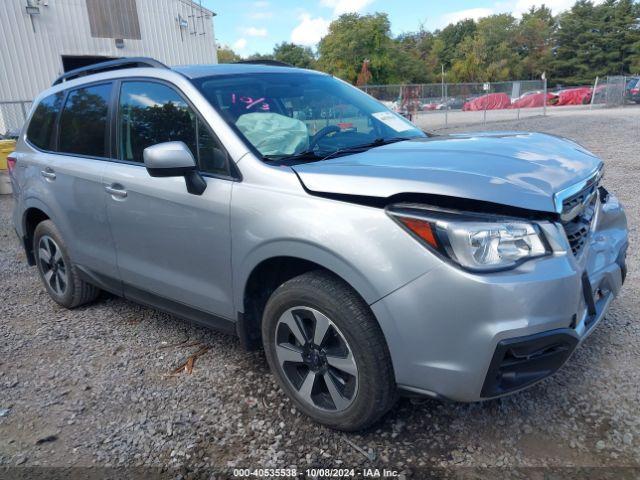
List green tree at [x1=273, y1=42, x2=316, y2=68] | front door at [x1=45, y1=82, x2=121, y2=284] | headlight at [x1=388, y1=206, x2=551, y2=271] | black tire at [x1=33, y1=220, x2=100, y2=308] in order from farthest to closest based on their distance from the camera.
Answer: green tree at [x1=273, y1=42, x2=316, y2=68]
black tire at [x1=33, y1=220, x2=100, y2=308]
front door at [x1=45, y1=82, x2=121, y2=284]
headlight at [x1=388, y1=206, x2=551, y2=271]

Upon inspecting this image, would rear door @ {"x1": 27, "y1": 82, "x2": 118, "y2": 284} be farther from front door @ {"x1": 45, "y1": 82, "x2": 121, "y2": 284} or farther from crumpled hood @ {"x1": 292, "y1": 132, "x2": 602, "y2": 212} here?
crumpled hood @ {"x1": 292, "y1": 132, "x2": 602, "y2": 212}

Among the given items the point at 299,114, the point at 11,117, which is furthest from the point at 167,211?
the point at 11,117

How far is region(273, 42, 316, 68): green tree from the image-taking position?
83.5 meters

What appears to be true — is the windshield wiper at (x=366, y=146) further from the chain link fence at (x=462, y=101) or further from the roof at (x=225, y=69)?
the chain link fence at (x=462, y=101)

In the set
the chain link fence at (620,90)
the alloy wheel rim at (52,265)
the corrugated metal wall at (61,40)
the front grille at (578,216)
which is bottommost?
the chain link fence at (620,90)

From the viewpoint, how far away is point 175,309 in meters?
3.18

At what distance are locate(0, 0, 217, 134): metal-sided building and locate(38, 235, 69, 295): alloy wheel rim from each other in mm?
13010

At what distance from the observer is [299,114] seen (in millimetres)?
3191

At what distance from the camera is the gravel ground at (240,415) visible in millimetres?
2385

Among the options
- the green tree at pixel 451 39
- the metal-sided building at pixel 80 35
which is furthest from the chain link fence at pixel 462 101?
the green tree at pixel 451 39

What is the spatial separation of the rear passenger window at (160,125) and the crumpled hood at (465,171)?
59 centimetres

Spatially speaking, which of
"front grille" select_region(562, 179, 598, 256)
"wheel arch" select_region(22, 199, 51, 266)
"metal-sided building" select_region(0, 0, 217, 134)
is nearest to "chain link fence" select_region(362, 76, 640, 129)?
"metal-sided building" select_region(0, 0, 217, 134)

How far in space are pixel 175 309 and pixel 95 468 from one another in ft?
3.31

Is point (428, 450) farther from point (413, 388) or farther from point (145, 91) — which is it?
point (145, 91)
